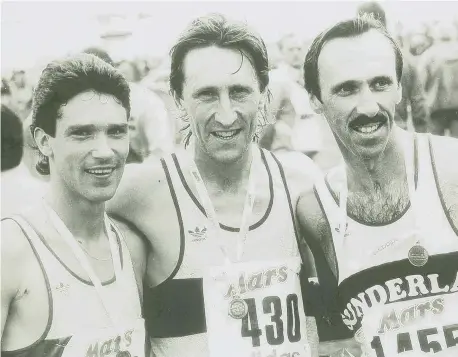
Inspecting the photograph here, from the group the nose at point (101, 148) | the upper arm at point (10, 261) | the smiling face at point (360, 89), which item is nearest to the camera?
the upper arm at point (10, 261)

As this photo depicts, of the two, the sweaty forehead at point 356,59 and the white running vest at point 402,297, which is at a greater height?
the sweaty forehead at point 356,59

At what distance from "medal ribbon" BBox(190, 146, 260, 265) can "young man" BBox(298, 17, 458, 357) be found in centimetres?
29

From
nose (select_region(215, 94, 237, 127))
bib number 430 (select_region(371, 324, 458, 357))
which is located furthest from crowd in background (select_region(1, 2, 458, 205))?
bib number 430 (select_region(371, 324, 458, 357))

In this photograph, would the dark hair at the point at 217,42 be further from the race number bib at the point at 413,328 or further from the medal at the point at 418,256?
the race number bib at the point at 413,328

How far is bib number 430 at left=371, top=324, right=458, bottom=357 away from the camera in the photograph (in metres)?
3.26

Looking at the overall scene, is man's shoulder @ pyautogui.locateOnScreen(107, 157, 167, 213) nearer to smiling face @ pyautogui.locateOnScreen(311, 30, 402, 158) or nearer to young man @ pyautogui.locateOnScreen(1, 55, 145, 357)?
young man @ pyautogui.locateOnScreen(1, 55, 145, 357)

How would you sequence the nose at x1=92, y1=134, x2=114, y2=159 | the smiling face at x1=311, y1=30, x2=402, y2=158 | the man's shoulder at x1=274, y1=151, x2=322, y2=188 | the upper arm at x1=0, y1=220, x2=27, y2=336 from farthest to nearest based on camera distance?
the man's shoulder at x1=274, y1=151, x2=322, y2=188 → the smiling face at x1=311, y1=30, x2=402, y2=158 → the nose at x1=92, y1=134, x2=114, y2=159 → the upper arm at x1=0, y1=220, x2=27, y2=336

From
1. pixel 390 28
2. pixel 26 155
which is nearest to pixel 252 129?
pixel 390 28

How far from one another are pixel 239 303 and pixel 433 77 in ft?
5.38

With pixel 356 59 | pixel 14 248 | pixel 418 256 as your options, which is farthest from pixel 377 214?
pixel 14 248

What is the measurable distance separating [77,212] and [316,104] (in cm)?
141

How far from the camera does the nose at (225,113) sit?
3158 millimetres

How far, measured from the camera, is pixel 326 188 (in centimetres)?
334

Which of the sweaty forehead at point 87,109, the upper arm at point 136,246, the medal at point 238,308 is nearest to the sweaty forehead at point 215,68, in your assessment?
the sweaty forehead at point 87,109
